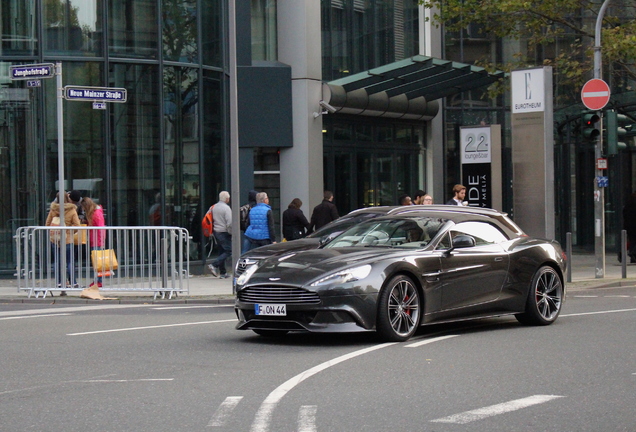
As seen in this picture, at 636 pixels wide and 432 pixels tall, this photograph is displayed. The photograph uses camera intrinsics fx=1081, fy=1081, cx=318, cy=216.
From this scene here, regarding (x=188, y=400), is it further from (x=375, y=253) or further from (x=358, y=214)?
(x=358, y=214)

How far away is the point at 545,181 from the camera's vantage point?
69.2 feet

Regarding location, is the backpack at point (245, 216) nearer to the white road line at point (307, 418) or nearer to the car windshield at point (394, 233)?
the car windshield at point (394, 233)

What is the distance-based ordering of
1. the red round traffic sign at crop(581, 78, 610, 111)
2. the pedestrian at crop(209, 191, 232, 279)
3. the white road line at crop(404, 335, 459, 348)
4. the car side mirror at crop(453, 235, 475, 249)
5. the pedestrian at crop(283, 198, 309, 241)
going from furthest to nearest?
the pedestrian at crop(209, 191, 232, 279) → the red round traffic sign at crop(581, 78, 610, 111) → the pedestrian at crop(283, 198, 309, 241) → the car side mirror at crop(453, 235, 475, 249) → the white road line at crop(404, 335, 459, 348)

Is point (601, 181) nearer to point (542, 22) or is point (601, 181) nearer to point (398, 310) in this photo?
point (542, 22)

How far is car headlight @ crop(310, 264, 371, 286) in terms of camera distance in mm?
10508

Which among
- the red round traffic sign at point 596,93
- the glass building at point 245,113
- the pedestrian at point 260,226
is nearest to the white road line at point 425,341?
the glass building at point 245,113

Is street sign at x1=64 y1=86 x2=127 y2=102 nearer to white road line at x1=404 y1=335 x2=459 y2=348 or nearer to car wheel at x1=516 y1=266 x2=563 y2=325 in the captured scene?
car wheel at x1=516 y1=266 x2=563 y2=325

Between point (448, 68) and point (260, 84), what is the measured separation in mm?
4833

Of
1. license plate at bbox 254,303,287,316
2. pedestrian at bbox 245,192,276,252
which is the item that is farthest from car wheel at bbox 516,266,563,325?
pedestrian at bbox 245,192,276,252

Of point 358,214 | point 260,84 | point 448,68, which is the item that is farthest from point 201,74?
point 358,214

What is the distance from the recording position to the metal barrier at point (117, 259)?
17250 mm

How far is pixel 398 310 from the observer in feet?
35.7

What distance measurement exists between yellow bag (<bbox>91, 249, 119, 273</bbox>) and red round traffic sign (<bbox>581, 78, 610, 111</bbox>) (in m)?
10.1

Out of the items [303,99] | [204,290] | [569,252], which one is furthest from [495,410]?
[303,99]
